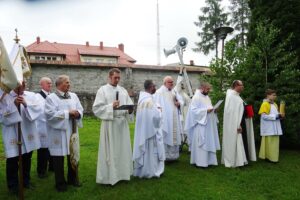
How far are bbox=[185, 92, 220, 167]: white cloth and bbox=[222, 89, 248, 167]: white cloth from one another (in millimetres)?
347

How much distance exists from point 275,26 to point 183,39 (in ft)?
12.1

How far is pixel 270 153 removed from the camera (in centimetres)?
921

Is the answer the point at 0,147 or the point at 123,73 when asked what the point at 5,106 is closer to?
the point at 0,147

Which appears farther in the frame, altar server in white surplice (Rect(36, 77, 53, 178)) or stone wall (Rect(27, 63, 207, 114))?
stone wall (Rect(27, 63, 207, 114))

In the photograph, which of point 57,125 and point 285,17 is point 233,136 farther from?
point 285,17

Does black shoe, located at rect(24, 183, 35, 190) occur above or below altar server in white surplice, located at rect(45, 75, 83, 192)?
below

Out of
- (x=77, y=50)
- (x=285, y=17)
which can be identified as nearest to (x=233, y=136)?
(x=285, y=17)

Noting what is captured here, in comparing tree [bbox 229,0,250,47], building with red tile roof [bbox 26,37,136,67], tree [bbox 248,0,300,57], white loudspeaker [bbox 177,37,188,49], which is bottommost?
white loudspeaker [bbox 177,37,188,49]

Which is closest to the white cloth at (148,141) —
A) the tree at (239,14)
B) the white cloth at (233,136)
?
the white cloth at (233,136)

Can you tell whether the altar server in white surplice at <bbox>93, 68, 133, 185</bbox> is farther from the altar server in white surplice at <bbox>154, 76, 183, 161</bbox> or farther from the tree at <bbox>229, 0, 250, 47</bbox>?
the tree at <bbox>229, 0, 250, 47</bbox>

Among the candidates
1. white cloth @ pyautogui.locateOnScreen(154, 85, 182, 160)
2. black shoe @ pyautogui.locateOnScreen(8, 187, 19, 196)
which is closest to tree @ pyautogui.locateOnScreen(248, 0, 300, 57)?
white cloth @ pyautogui.locateOnScreen(154, 85, 182, 160)

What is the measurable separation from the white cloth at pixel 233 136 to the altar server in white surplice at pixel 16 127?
4.84 metres

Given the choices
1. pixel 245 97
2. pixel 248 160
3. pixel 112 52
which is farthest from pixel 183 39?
pixel 112 52

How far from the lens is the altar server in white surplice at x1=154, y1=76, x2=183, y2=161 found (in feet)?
28.6
